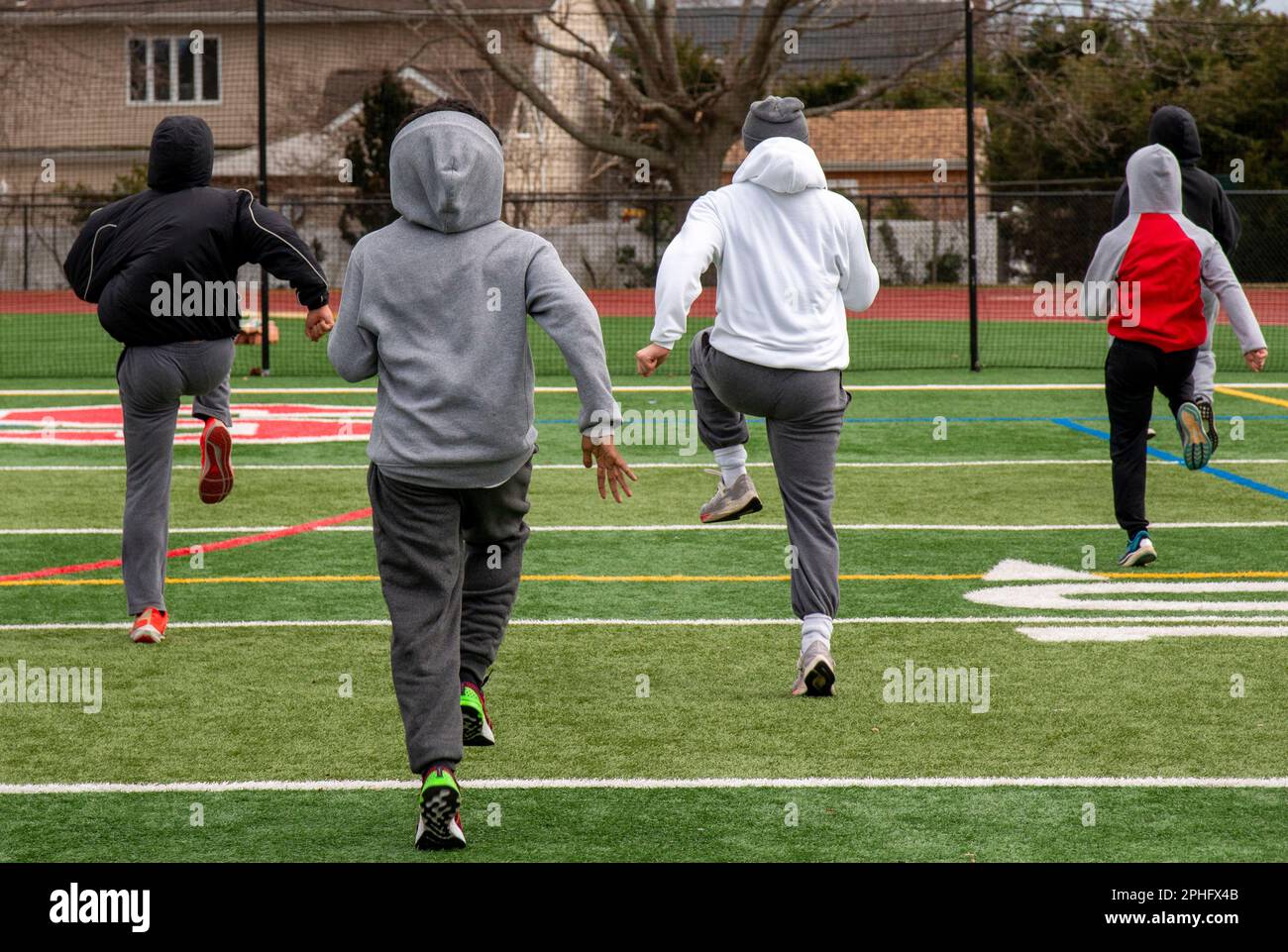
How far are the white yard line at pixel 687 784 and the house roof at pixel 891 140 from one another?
46.4 metres

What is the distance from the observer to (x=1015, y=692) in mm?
6551

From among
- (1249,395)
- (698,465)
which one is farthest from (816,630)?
(1249,395)

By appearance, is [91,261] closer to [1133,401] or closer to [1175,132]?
[1133,401]

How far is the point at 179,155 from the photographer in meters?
7.37

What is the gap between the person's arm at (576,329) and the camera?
4.81m

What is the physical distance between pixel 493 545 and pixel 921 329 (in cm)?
2296

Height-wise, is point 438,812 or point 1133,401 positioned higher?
point 1133,401

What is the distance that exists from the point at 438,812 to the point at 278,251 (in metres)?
3.19

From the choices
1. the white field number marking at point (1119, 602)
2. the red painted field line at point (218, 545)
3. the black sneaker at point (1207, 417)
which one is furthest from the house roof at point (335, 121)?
the white field number marking at point (1119, 602)

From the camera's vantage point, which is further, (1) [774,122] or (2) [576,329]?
(1) [774,122]

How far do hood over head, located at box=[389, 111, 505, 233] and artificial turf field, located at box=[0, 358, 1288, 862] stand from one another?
1698 millimetres

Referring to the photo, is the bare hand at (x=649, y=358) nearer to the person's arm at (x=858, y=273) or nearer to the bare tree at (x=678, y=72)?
the person's arm at (x=858, y=273)

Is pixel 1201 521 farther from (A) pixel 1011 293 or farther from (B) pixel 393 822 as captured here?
(A) pixel 1011 293

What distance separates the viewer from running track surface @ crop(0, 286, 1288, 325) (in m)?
29.9
